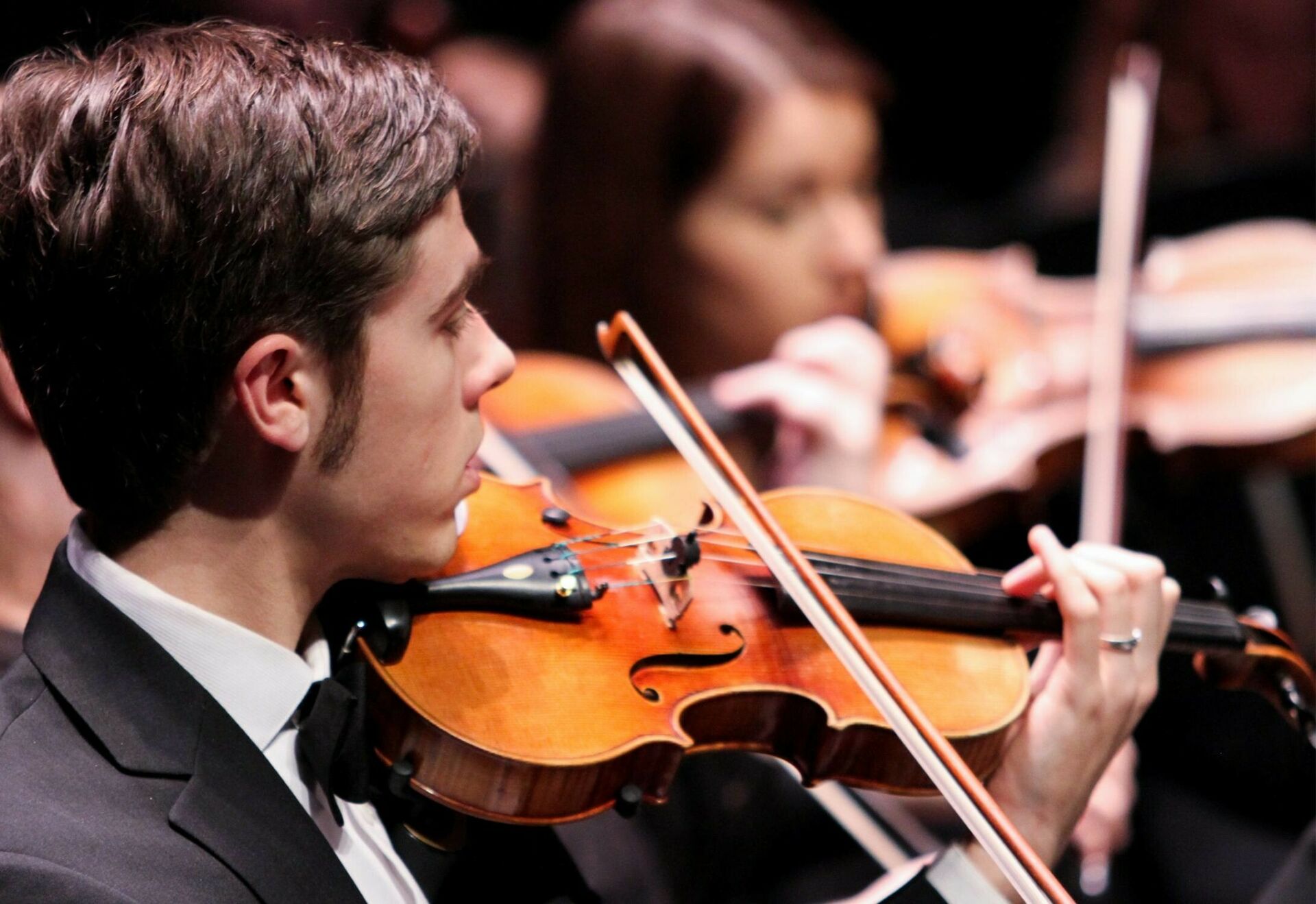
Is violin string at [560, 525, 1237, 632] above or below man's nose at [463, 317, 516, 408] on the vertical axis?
below

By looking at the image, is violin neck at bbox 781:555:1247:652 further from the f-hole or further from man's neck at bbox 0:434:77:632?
man's neck at bbox 0:434:77:632

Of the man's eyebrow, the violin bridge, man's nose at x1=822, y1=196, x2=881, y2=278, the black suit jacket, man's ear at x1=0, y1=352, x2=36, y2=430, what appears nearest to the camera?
the black suit jacket

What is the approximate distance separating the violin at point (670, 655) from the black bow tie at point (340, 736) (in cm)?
2

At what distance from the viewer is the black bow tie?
0.83 m

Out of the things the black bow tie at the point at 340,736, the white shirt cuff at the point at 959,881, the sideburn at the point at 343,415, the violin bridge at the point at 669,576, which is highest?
the sideburn at the point at 343,415

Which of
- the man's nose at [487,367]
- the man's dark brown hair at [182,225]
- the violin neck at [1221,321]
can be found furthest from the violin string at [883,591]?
the violin neck at [1221,321]

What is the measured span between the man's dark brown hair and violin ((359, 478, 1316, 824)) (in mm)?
171

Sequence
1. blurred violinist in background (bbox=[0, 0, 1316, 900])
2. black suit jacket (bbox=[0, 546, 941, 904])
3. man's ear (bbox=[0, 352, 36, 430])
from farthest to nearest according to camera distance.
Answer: blurred violinist in background (bbox=[0, 0, 1316, 900]) → man's ear (bbox=[0, 352, 36, 430]) → black suit jacket (bbox=[0, 546, 941, 904])

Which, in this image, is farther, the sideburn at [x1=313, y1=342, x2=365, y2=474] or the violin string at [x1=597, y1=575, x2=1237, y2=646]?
the violin string at [x1=597, y1=575, x2=1237, y2=646]

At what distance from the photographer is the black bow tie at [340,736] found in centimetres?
83

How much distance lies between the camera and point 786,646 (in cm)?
103

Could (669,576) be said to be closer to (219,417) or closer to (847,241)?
(219,417)

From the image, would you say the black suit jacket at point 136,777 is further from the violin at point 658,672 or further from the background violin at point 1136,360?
the background violin at point 1136,360

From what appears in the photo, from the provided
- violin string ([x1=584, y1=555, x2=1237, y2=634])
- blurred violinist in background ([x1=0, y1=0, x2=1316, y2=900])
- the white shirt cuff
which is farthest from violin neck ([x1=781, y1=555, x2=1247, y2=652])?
blurred violinist in background ([x1=0, y1=0, x2=1316, y2=900])
